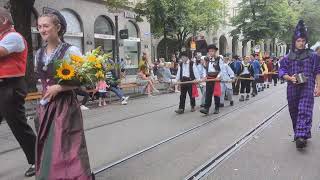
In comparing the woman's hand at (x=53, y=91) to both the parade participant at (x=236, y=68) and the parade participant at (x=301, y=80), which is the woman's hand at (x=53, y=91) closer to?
the parade participant at (x=301, y=80)

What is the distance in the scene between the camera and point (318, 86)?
755cm

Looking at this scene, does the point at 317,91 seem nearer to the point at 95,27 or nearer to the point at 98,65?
the point at 98,65

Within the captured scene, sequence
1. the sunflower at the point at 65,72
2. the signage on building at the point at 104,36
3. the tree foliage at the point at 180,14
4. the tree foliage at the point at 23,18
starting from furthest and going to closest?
the signage on building at the point at 104,36 < the tree foliage at the point at 180,14 < the tree foliage at the point at 23,18 < the sunflower at the point at 65,72

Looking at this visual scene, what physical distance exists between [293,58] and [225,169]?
243 centimetres

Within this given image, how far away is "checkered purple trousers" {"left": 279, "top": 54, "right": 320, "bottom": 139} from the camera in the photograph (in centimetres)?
736

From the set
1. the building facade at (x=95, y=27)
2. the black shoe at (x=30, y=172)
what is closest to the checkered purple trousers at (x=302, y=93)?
the black shoe at (x=30, y=172)

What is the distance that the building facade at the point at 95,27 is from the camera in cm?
2461

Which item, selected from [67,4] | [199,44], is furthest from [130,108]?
[199,44]

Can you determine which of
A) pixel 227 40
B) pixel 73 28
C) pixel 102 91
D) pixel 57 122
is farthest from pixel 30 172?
pixel 227 40

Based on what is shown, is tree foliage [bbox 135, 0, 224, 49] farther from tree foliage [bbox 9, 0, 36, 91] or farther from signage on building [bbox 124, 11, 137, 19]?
tree foliage [bbox 9, 0, 36, 91]

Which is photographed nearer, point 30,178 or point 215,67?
point 30,178

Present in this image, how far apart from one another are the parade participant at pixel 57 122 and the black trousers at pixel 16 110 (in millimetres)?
702

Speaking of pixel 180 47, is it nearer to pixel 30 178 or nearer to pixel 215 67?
pixel 215 67

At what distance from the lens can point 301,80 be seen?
24.2 feet
